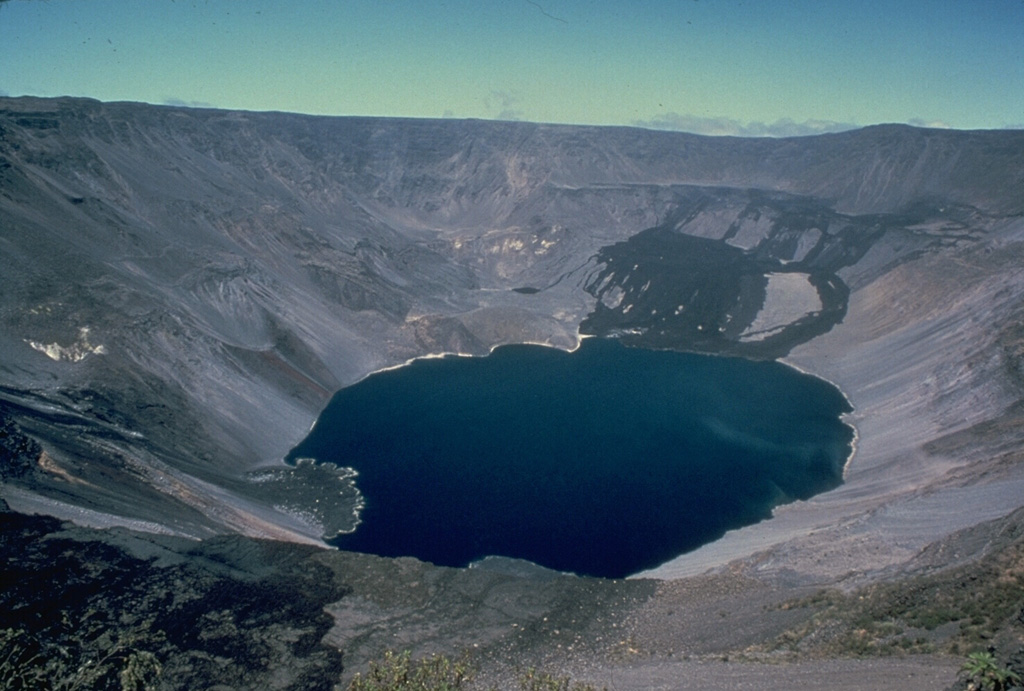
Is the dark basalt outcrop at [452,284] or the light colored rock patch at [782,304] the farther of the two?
the light colored rock patch at [782,304]

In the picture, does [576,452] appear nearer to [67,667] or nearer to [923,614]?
[923,614]

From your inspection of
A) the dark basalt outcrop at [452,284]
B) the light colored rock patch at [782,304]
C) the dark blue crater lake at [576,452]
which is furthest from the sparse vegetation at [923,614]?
the light colored rock patch at [782,304]

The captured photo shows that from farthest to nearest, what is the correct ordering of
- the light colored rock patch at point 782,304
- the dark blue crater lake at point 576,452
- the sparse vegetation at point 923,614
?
the light colored rock patch at point 782,304 → the dark blue crater lake at point 576,452 → the sparse vegetation at point 923,614

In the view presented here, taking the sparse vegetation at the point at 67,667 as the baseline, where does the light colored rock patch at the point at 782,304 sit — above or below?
above

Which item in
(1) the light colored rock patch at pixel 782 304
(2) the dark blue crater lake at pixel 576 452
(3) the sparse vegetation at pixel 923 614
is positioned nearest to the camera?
(3) the sparse vegetation at pixel 923 614

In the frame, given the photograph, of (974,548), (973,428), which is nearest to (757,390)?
(973,428)

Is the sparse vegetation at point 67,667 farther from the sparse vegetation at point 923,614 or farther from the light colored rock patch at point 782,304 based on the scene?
the light colored rock patch at point 782,304

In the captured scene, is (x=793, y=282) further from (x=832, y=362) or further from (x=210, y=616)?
(x=210, y=616)
